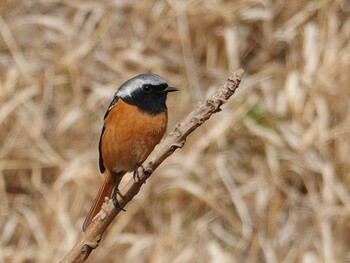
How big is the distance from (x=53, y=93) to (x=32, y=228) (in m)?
1.17

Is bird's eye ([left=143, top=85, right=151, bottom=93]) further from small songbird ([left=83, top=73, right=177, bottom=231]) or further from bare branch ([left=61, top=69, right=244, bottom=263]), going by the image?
bare branch ([left=61, top=69, right=244, bottom=263])

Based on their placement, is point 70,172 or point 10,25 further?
point 10,25

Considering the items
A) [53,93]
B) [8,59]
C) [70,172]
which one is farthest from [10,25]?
[70,172]

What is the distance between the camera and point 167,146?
215 cm

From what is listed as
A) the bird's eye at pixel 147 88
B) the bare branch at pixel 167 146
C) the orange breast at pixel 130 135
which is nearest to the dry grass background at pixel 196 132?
the orange breast at pixel 130 135

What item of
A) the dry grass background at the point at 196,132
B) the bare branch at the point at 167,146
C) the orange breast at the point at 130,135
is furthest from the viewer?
the dry grass background at the point at 196,132

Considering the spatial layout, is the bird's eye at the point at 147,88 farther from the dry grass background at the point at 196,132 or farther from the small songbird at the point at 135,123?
the dry grass background at the point at 196,132

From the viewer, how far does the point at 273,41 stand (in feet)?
21.6

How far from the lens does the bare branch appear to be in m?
2.11

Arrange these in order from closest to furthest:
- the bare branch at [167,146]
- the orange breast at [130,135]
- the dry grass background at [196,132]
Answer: the bare branch at [167,146] < the orange breast at [130,135] < the dry grass background at [196,132]

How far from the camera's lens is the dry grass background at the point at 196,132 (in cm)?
558

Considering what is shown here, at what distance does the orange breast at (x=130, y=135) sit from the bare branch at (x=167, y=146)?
1.13 meters

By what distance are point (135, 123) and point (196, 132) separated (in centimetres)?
246

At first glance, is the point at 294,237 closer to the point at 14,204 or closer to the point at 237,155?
the point at 237,155
